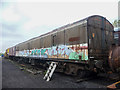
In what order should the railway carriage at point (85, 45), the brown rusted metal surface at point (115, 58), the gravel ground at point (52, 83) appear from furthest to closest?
1. the railway carriage at point (85, 45)
2. the gravel ground at point (52, 83)
3. the brown rusted metal surface at point (115, 58)

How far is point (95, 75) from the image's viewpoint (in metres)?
7.11

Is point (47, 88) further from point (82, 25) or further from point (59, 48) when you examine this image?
point (82, 25)

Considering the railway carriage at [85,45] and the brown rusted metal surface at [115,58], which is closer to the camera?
the brown rusted metal surface at [115,58]

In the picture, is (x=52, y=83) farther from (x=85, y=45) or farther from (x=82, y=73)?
(x=85, y=45)

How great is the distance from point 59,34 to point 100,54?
3583 mm

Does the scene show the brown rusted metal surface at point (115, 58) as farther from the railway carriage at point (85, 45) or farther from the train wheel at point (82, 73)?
the train wheel at point (82, 73)

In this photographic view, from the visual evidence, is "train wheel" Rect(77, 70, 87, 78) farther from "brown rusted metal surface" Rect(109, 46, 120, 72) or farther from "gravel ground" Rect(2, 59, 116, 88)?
"brown rusted metal surface" Rect(109, 46, 120, 72)

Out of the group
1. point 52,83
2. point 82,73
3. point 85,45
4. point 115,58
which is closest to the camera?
point 115,58

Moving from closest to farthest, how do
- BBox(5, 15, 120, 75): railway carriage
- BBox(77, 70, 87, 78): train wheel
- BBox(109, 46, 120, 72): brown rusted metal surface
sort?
BBox(109, 46, 120, 72): brown rusted metal surface, BBox(5, 15, 120, 75): railway carriage, BBox(77, 70, 87, 78): train wheel

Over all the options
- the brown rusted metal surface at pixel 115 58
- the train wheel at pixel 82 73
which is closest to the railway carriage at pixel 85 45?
the train wheel at pixel 82 73

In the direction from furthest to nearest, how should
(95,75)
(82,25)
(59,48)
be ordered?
(59,48)
(95,75)
(82,25)

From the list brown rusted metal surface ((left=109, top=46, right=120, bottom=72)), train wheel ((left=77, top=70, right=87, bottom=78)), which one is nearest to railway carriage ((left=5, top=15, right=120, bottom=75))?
train wheel ((left=77, top=70, right=87, bottom=78))

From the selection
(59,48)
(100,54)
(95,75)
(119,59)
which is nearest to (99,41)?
(100,54)

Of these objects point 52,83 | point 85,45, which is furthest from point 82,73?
point 52,83
